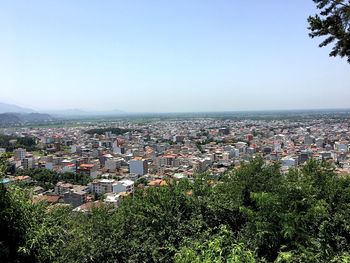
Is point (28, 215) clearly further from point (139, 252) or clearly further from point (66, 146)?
point (66, 146)

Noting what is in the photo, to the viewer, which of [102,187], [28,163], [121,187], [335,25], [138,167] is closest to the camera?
[335,25]

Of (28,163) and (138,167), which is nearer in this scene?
(138,167)

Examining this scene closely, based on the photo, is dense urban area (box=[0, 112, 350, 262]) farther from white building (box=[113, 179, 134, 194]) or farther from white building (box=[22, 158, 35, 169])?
white building (box=[22, 158, 35, 169])

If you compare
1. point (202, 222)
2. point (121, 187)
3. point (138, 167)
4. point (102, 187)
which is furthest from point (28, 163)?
point (202, 222)

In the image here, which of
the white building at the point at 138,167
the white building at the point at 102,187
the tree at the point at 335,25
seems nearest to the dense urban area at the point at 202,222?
the tree at the point at 335,25

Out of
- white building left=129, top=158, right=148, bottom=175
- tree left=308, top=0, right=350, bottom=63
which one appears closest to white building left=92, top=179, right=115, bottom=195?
white building left=129, top=158, right=148, bottom=175

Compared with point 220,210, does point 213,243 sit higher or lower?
higher

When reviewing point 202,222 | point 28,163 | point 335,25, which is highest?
point 335,25

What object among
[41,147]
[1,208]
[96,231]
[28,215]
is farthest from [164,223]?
[41,147]

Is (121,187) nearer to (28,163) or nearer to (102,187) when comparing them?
(102,187)

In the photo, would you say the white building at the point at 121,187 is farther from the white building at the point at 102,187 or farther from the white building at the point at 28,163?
the white building at the point at 28,163

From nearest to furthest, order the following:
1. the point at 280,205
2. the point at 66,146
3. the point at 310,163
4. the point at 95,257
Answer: the point at 280,205, the point at 95,257, the point at 310,163, the point at 66,146
